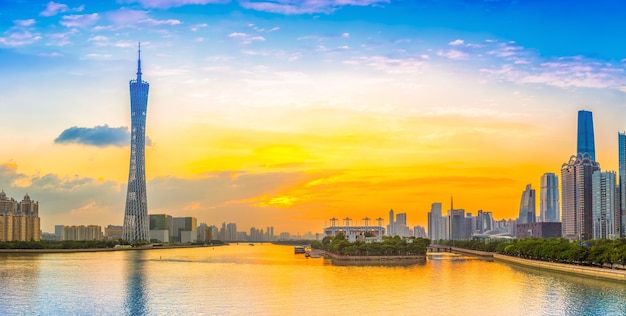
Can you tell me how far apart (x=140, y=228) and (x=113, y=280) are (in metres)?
92.5

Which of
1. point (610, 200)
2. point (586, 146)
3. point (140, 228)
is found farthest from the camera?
point (586, 146)

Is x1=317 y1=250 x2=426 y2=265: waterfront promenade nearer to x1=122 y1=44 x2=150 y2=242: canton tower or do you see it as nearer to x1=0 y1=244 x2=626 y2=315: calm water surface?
x1=0 y1=244 x2=626 y2=315: calm water surface

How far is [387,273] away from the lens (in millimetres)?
61219

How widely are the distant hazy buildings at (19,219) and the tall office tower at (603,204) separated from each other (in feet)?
432

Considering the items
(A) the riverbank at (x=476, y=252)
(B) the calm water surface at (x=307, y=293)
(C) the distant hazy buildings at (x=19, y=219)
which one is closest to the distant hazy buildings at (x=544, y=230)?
(A) the riverbank at (x=476, y=252)

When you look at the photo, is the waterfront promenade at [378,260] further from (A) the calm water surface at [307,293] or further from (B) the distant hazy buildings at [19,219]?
(B) the distant hazy buildings at [19,219]

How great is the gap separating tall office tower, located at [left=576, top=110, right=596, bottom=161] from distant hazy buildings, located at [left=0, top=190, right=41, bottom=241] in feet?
470

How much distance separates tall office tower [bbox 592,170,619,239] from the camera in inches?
6516

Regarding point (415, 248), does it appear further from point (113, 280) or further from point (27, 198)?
point (27, 198)

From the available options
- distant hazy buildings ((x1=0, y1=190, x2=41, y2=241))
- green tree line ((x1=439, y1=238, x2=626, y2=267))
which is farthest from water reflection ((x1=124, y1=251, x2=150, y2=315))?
distant hazy buildings ((x1=0, y1=190, x2=41, y2=241))

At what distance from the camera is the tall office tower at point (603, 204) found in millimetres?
165500

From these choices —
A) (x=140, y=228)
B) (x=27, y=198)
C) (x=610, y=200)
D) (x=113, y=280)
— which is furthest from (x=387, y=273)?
(x=610, y=200)

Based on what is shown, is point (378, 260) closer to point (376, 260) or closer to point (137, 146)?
point (376, 260)

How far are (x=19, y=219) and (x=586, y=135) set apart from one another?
15001cm
